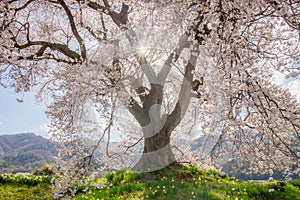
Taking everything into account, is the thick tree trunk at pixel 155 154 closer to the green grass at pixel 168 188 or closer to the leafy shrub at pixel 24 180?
the green grass at pixel 168 188

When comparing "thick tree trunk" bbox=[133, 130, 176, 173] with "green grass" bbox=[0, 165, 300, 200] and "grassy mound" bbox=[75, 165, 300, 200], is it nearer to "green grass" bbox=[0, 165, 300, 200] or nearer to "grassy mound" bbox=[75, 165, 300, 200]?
"green grass" bbox=[0, 165, 300, 200]

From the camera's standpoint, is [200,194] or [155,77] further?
[155,77]

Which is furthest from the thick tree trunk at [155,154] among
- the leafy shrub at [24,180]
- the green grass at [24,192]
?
the leafy shrub at [24,180]

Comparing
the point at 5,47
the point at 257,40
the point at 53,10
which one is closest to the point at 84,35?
the point at 53,10

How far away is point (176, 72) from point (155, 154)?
10.3 feet

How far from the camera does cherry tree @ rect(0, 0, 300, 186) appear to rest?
4.07 m

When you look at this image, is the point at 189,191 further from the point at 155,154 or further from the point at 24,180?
the point at 24,180

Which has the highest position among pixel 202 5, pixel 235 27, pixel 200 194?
pixel 202 5

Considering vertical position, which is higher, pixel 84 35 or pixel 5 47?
pixel 84 35

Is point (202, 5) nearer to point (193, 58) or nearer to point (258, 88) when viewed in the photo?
point (258, 88)

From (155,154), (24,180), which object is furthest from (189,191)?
(24,180)

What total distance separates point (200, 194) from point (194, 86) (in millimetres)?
4111

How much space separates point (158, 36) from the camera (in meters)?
6.77

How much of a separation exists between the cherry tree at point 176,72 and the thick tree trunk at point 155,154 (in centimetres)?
3
